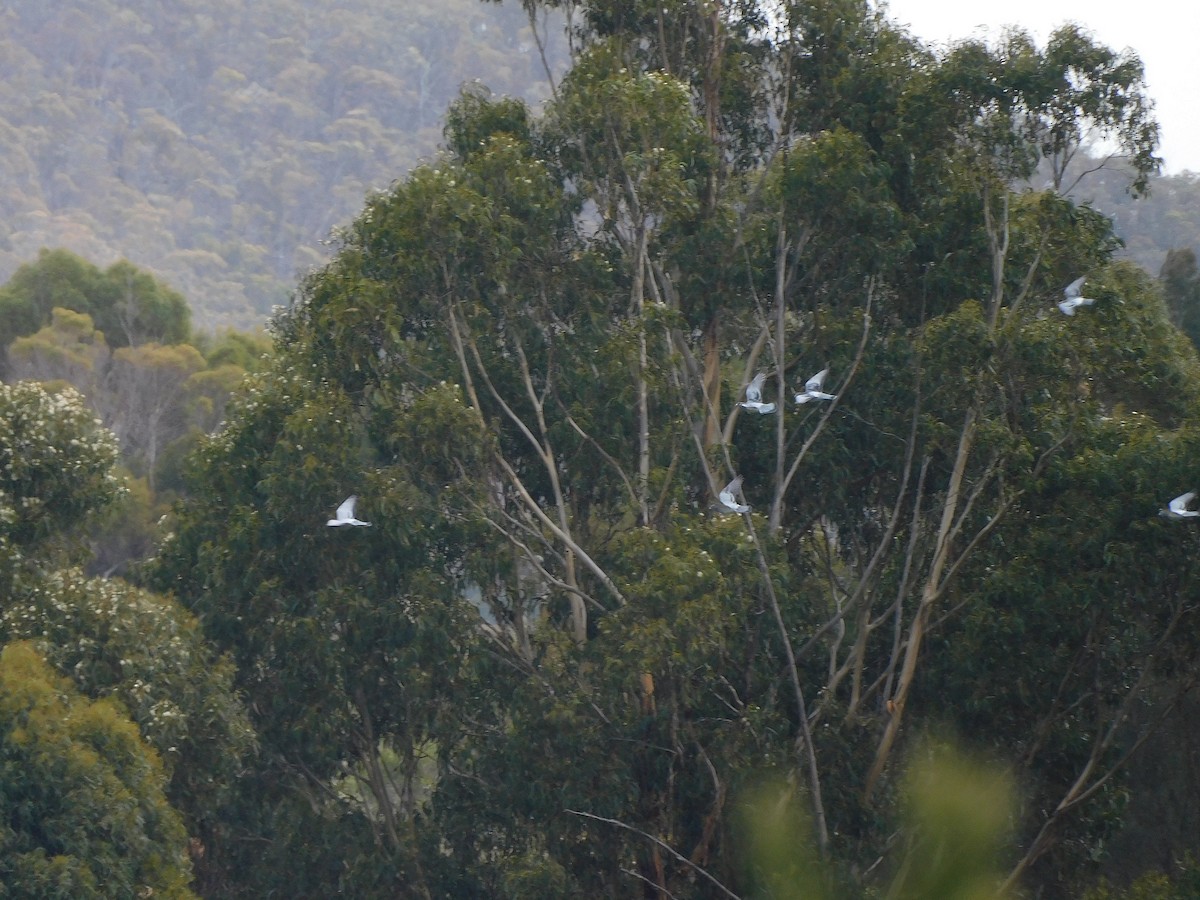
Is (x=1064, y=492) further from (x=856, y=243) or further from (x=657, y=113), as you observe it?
(x=657, y=113)

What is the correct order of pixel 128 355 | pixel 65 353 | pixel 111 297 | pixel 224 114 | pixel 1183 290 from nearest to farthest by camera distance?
1. pixel 1183 290
2. pixel 65 353
3. pixel 128 355
4. pixel 111 297
5. pixel 224 114

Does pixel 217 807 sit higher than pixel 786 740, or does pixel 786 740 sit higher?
Answer: pixel 786 740

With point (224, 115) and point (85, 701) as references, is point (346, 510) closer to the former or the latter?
point (85, 701)

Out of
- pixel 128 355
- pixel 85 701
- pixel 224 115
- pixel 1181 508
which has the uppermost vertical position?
pixel 224 115

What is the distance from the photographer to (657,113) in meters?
14.6

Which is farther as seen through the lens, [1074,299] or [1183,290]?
[1183,290]

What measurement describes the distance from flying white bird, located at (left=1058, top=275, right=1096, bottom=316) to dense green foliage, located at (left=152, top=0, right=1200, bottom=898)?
0.16 metres

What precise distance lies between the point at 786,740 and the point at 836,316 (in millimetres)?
3779

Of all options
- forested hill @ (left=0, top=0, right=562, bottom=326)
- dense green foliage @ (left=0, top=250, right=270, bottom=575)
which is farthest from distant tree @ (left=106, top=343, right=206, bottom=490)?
forested hill @ (left=0, top=0, right=562, bottom=326)

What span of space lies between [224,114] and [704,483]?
11568cm

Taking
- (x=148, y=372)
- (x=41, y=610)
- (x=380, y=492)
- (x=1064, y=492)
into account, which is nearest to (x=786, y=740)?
(x=1064, y=492)

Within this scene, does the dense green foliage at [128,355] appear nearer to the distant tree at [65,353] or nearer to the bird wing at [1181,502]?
the distant tree at [65,353]

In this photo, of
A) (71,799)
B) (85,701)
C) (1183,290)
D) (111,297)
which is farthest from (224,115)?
(71,799)

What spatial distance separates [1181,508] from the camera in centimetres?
1209
